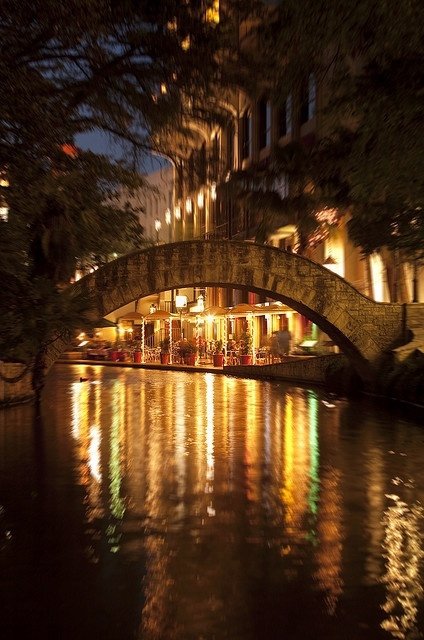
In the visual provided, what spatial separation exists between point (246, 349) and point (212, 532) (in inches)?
1131

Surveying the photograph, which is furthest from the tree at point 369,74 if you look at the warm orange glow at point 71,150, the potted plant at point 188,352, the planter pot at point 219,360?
the potted plant at point 188,352

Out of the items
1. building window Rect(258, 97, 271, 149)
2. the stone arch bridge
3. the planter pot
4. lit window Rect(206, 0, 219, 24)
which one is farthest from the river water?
building window Rect(258, 97, 271, 149)

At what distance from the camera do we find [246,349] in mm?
35156

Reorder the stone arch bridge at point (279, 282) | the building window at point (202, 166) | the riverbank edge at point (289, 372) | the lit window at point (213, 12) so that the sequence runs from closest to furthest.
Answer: the lit window at point (213, 12)
the building window at point (202, 166)
the riverbank edge at point (289, 372)
the stone arch bridge at point (279, 282)

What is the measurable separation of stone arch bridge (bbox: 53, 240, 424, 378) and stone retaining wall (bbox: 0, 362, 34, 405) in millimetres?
3586

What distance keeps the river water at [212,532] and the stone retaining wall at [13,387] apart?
15.8 ft

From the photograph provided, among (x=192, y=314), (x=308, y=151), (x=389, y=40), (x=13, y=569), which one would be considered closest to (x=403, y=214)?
(x=308, y=151)

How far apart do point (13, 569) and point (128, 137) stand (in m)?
6.54

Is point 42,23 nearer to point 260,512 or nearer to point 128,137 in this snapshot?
point 128,137

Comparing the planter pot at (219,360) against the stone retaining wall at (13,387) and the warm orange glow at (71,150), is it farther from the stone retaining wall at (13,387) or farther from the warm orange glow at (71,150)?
the warm orange glow at (71,150)

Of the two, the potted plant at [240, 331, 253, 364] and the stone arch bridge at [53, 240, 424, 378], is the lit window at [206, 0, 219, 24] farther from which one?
the potted plant at [240, 331, 253, 364]

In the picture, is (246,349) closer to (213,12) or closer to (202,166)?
(202,166)

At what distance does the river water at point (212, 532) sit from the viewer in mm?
4473

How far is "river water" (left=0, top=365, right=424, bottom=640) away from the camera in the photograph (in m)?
4.47
